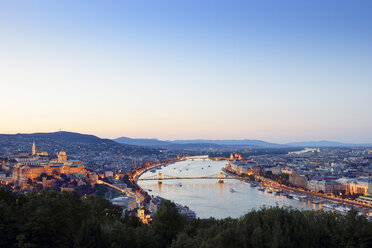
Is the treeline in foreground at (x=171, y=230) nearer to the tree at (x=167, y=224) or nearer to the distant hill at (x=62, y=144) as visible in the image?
the tree at (x=167, y=224)

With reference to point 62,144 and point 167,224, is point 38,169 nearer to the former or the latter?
point 167,224

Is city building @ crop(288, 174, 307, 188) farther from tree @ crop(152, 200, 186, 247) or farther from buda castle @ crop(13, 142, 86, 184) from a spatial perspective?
tree @ crop(152, 200, 186, 247)

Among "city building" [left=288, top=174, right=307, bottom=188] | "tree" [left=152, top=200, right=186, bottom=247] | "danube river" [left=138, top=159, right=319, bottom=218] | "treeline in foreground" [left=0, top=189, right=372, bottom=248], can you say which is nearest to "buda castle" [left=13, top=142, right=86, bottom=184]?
"danube river" [left=138, top=159, right=319, bottom=218]

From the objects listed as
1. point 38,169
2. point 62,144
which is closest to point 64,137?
point 62,144

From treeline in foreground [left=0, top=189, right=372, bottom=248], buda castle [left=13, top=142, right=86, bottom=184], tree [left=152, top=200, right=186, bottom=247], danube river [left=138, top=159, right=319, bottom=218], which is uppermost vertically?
treeline in foreground [left=0, top=189, right=372, bottom=248]

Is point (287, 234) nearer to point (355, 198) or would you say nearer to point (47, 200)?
point (47, 200)

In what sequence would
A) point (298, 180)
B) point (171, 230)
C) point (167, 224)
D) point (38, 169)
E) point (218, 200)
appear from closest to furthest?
point (171, 230), point (167, 224), point (218, 200), point (38, 169), point (298, 180)

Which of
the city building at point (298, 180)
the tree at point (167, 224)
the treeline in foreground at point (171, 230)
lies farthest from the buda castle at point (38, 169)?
the treeline in foreground at point (171, 230)

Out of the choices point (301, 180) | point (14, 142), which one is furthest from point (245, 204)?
point (14, 142)
